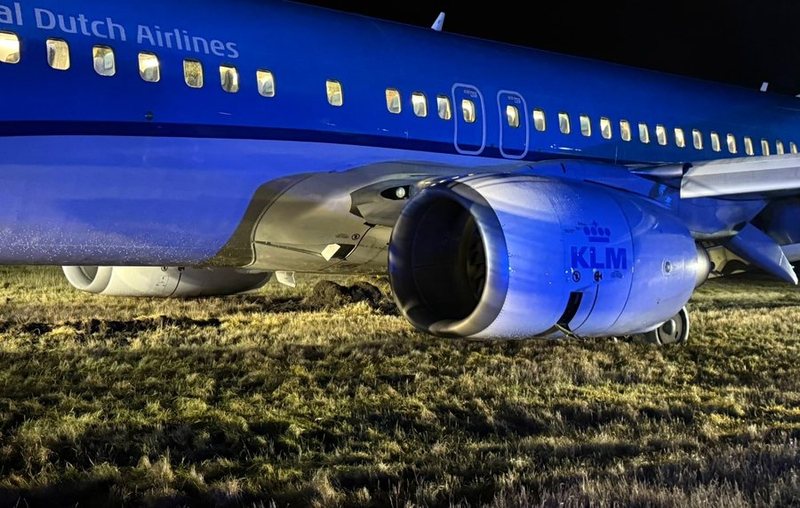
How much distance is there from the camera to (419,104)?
770cm

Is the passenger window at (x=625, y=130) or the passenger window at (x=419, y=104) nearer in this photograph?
the passenger window at (x=419, y=104)

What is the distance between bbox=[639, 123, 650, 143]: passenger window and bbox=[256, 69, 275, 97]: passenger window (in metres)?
5.22

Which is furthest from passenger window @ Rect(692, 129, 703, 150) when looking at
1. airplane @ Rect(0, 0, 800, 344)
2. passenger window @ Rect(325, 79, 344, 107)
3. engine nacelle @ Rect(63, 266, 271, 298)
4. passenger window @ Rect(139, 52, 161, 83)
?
passenger window @ Rect(139, 52, 161, 83)

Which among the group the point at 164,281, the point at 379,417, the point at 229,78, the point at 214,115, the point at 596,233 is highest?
the point at 229,78

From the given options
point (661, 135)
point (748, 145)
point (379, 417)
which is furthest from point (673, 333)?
point (379, 417)

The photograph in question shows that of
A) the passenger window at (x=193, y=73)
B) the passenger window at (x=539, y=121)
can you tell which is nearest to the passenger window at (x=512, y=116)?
the passenger window at (x=539, y=121)

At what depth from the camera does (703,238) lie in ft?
27.2

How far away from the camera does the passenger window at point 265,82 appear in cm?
662

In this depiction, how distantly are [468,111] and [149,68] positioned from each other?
333cm

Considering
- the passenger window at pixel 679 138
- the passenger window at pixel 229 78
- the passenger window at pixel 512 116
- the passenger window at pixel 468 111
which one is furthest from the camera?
the passenger window at pixel 679 138

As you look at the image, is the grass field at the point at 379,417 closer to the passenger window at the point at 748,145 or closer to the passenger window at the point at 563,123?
the passenger window at the point at 563,123

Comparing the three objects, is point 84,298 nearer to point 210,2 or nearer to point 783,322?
point 210,2

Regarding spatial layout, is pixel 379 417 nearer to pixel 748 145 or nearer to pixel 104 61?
pixel 104 61

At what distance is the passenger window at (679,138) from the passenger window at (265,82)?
6004 mm
